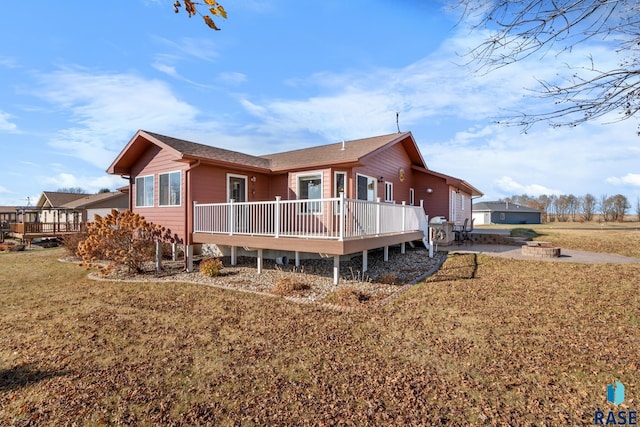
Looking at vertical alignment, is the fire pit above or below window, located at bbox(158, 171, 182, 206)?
below

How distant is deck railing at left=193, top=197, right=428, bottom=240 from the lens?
7483 millimetres

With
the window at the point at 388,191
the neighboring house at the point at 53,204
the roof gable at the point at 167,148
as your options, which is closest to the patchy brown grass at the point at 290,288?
the roof gable at the point at 167,148

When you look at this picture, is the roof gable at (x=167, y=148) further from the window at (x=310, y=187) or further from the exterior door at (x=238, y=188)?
the window at (x=310, y=187)

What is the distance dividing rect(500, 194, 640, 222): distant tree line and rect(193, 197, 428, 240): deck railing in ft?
165

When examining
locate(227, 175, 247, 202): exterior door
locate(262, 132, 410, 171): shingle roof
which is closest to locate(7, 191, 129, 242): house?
locate(227, 175, 247, 202): exterior door

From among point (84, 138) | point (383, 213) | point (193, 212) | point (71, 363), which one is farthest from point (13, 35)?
point (84, 138)

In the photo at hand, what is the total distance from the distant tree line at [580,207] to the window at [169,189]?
56.0 metres

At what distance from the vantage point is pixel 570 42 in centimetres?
304

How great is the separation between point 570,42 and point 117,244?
→ 1183 centimetres

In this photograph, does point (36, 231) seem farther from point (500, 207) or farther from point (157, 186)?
point (500, 207)

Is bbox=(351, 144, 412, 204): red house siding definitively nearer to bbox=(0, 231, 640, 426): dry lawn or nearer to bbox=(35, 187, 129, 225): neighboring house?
bbox=(0, 231, 640, 426): dry lawn

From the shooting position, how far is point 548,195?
5562 cm

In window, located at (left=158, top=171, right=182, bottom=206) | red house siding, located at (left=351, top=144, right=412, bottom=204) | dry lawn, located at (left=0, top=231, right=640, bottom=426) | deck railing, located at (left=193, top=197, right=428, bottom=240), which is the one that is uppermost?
red house siding, located at (left=351, top=144, right=412, bottom=204)

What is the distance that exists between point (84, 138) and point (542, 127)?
68.6 feet
